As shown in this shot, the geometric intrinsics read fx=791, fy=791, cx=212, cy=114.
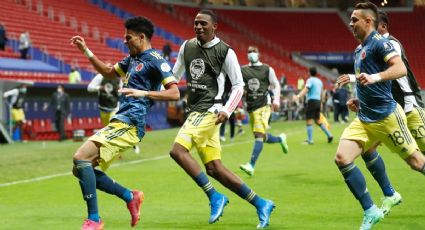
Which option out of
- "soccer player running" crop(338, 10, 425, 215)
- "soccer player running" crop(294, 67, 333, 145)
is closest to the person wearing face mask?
"soccer player running" crop(294, 67, 333, 145)

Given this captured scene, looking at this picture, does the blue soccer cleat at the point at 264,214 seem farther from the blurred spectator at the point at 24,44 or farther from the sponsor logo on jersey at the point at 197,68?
the blurred spectator at the point at 24,44

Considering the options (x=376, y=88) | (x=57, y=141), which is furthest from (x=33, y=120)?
(x=376, y=88)

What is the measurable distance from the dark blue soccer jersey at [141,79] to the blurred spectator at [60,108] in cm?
1934

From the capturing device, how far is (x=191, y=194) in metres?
12.0

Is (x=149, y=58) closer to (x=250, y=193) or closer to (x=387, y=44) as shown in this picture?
(x=250, y=193)

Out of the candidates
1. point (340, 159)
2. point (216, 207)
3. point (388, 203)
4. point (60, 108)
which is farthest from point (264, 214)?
point (60, 108)

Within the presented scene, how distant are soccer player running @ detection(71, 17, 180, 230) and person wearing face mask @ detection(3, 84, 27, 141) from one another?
59.2 ft

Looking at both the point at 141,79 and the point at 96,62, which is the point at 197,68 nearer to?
the point at 141,79

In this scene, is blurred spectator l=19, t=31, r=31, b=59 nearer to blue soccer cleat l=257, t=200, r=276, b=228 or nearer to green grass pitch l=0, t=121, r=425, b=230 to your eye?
green grass pitch l=0, t=121, r=425, b=230

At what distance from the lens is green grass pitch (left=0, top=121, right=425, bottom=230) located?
359 inches

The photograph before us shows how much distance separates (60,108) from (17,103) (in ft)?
5.29

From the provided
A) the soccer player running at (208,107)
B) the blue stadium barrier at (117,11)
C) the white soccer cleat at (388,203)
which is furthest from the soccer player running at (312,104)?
the blue stadium barrier at (117,11)

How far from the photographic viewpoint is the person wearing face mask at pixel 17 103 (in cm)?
2608

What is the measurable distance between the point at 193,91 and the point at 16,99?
1824 cm
